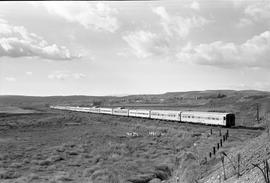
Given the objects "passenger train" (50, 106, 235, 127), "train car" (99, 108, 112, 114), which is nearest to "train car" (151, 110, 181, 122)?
"passenger train" (50, 106, 235, 127)

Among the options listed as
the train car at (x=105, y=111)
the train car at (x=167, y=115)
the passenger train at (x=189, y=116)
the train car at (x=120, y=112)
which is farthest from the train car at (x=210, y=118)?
the train car at (x=105, y=111)

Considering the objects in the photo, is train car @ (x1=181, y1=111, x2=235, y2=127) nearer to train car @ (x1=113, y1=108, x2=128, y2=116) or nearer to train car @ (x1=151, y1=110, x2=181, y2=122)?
train car @ (x1=151, y1=110, x2=181, y2=122)

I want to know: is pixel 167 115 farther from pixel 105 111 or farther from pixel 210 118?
pixel 105 111

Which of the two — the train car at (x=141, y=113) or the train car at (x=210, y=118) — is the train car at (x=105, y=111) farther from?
the train car at (x=210, y=118)

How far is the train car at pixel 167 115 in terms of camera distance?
58.0 m

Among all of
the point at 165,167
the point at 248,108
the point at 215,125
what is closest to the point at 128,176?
the point at 165,167

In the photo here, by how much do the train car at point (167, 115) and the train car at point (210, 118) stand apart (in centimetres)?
169

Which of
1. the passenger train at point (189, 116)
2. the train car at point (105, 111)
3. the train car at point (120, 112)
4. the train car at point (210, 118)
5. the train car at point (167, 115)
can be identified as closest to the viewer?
the train car at point (210, 118)

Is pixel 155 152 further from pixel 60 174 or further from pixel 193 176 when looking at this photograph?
pixel 193 176

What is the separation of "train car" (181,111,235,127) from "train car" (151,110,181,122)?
169 cm

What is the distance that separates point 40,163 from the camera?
22.7 m

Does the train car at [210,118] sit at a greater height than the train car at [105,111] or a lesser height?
greater

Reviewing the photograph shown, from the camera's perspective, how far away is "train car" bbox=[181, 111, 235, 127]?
145ft

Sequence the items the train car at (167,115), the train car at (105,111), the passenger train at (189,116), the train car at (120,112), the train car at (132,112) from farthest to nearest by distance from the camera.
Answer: the train car at (105,111)
the train car at (120,112)
the train car at (132,112)
the train car at (167,115)
the passenger train at (189,116)
